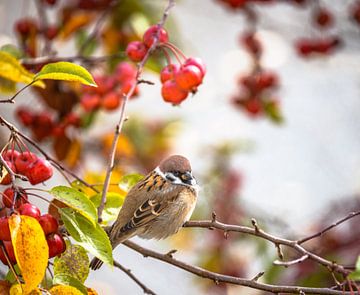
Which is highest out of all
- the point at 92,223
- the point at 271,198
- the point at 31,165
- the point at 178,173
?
the point at 271,198

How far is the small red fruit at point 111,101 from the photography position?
7.36ft

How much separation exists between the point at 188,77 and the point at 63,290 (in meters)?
0.67

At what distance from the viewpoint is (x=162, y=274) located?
3.99 m

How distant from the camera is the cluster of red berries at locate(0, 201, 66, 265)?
1284 mm

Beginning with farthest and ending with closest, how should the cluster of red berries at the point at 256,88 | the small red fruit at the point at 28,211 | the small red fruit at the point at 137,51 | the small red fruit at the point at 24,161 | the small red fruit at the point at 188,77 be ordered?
the cluster of red berries at the point at 256,88
the small red fruit at the point at 137,51
the small red fruit at the point at 188,77
the small red fruit at the point at 24,161
the small red fruit at the point at 28,211

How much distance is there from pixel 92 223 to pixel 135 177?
1.41 feet

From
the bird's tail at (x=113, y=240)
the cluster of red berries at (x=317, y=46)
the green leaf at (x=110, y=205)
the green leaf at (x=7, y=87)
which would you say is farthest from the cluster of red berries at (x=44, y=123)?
the cluster of red berries at (x=317, y=46)

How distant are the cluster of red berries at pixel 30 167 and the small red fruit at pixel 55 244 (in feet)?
0.59

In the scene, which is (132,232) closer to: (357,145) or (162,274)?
(162,274)

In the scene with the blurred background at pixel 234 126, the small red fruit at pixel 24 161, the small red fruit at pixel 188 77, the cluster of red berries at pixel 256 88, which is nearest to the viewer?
the small red fruit at pixel 24 161

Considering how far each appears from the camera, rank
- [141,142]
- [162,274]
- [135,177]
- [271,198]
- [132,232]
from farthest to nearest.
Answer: [271,198], [162,274], [141,142], [132,232], [135,177]

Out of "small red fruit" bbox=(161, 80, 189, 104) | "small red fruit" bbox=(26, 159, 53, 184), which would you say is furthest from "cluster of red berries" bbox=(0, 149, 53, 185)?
"small red fruit" bbox=(161, 80, 189, 104)

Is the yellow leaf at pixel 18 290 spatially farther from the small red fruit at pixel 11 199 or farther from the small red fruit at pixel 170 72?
the small red fruit at pixel 170 72

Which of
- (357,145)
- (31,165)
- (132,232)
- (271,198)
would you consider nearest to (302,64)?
(357,145)
